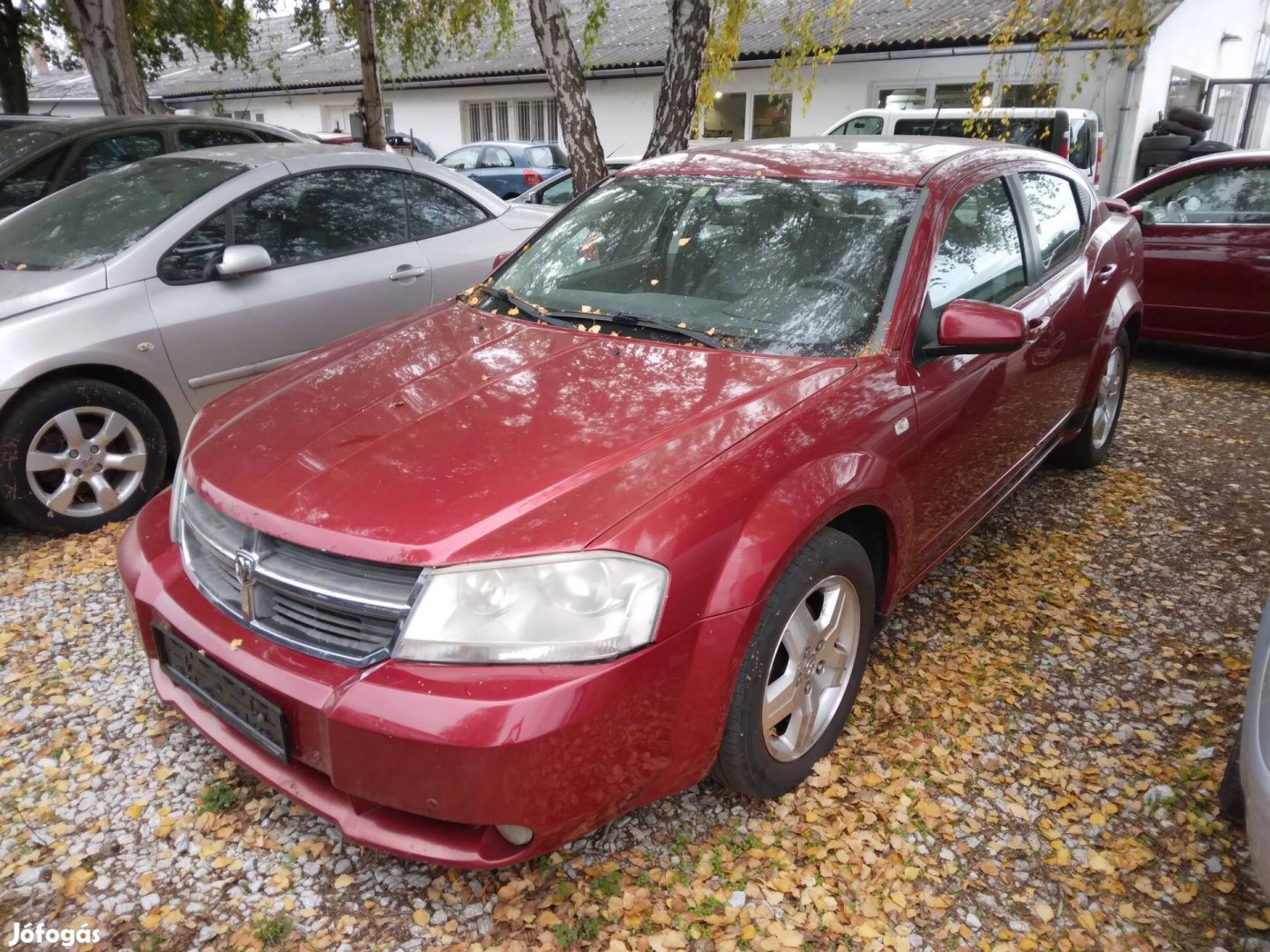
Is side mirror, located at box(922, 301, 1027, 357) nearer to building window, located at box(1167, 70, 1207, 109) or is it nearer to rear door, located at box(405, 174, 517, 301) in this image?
rear door, located at box(405, 174, 517, 301)

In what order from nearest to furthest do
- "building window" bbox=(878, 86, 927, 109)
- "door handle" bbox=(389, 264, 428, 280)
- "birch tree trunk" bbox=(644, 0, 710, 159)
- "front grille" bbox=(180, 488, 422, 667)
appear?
"front grille" bbox=(180, 488, 422, 667) < "door handle" bbox=(389, 264, 428, 280) < "birch tree trunk" bbox=(644, 0, 710, 159) < "building window" bbox=(878, 86, 927, 109)

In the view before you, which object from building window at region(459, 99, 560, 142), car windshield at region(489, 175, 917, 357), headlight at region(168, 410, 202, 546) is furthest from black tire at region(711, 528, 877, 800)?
building window at region(459, 99, 560, 142)

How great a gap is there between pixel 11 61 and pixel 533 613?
1592 centimetres

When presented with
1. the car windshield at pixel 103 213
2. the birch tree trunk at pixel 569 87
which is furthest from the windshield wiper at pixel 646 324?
the birch tree trunk at pixel 569 87

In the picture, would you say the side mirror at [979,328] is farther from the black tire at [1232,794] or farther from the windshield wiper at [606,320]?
the black tire at [1232,794]

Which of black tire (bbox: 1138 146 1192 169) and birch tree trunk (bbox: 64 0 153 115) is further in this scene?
black tire (bbox: 1138 146 1192 169)

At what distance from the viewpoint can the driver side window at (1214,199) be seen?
20.3 ft

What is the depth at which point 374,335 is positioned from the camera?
312 cm

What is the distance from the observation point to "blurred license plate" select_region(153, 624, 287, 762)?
6.52 feet

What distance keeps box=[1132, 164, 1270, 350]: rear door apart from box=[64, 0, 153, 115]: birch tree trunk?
9218 mm

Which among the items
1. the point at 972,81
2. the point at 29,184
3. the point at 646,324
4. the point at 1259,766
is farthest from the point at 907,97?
the point at 1259,766

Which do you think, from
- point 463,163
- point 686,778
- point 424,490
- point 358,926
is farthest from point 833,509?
point 463,163

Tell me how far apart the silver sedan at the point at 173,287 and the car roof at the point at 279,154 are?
14mm

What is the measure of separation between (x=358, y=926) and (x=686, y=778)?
33.6 inches
